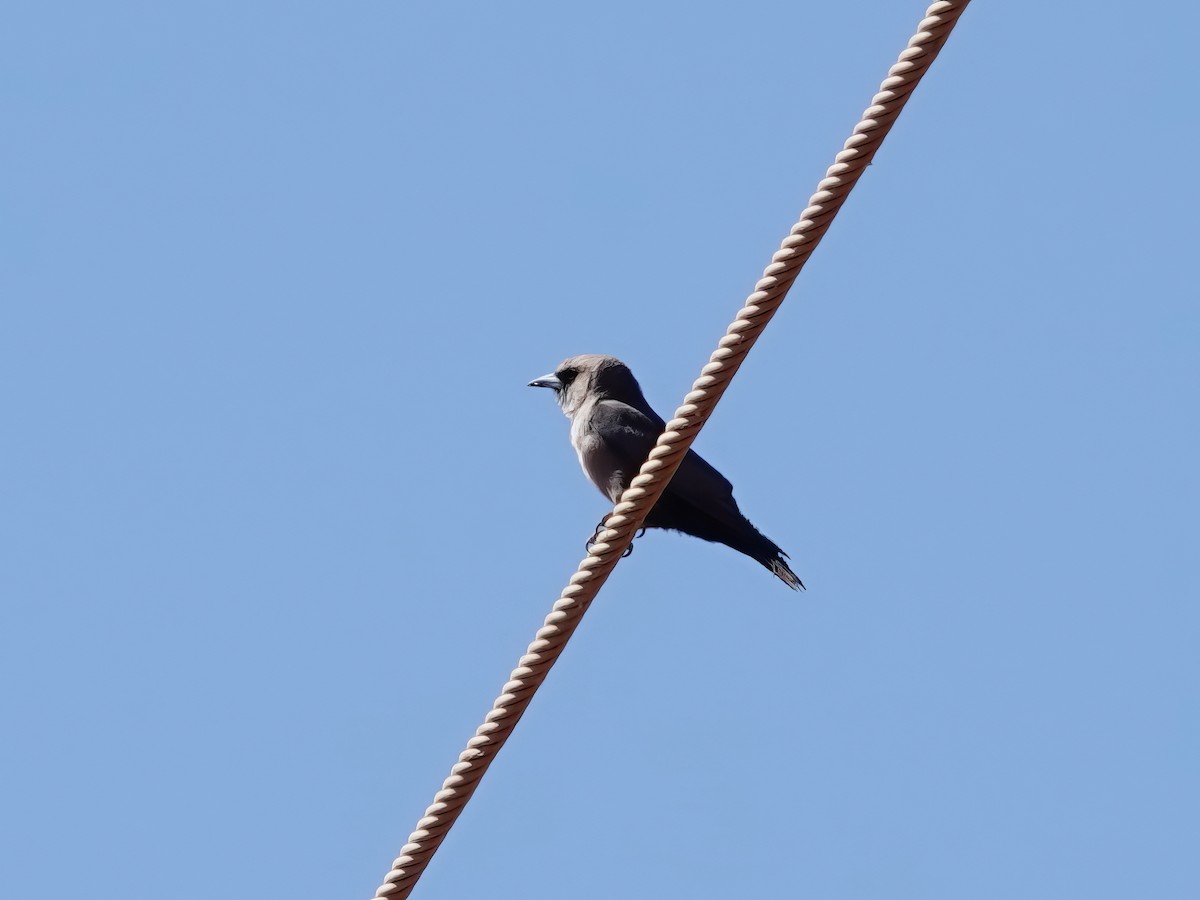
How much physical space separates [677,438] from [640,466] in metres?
3.85

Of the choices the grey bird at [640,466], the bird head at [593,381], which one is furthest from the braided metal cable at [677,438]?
the bird head at [593,381]

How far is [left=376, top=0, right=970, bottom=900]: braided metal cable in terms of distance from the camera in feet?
12.4

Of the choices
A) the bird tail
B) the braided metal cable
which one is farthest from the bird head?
the braided metal cable

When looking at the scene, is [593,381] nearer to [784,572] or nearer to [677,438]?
[784,572]

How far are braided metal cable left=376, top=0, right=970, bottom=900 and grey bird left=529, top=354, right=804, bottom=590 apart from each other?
10.6ft

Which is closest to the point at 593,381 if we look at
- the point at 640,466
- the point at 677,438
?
the point at 640,466

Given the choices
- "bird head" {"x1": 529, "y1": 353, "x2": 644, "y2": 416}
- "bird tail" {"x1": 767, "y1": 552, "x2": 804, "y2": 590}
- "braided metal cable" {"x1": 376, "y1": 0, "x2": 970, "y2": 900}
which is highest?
"bird head" {"x1": 529, "y1": 353, "x2": 644, "y2": 416}

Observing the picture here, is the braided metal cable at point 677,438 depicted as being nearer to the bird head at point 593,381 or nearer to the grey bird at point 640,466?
the grey bird at point 640,466

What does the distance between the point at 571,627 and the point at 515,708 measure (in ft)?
0.75

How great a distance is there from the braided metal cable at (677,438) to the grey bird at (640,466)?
10.6ft

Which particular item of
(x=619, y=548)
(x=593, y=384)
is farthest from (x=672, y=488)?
(x=619, y=548)

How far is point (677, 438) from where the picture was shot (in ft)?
13.7

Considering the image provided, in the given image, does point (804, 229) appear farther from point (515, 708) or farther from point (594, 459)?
point (594, 459)

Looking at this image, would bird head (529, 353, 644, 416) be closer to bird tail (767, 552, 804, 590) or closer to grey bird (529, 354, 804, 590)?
grey bird (529, 354, 804, 590)
